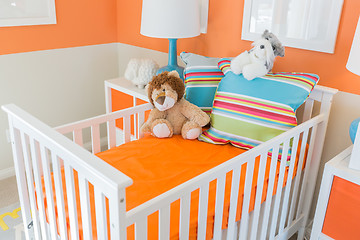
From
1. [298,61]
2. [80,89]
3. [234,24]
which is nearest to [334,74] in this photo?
[298,61]

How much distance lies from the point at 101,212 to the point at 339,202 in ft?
2.97

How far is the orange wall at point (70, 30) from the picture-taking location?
7.00ft

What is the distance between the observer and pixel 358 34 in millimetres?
1101

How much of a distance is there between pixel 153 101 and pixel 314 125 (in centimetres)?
74

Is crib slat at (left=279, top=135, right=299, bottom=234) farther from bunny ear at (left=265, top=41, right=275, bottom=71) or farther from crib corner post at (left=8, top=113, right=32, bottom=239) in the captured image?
crib corner post at (left=8, top=113, right=32, bottom=239)

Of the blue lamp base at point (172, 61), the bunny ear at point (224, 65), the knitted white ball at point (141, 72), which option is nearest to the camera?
the bunny ear at point (224, 65)

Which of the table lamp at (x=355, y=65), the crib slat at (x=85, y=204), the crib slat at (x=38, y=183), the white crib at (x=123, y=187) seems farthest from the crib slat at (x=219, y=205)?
the crib slat at (x=38, y=183)

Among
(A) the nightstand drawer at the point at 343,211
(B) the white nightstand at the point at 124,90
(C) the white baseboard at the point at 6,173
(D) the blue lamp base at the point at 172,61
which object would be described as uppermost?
(D) the blue lamp base at the point at 172,61

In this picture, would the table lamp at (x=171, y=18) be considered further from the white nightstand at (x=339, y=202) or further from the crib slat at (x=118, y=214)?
the crib slat at (x=118, y=214)

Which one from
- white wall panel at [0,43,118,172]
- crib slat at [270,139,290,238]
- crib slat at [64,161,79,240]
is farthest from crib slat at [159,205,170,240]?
white wall panel at [0,43,118,172]

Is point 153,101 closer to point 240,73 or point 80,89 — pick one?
point 240,73

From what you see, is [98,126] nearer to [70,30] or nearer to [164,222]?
[164,222]

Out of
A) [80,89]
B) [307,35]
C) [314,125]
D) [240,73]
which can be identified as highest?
[307,35]

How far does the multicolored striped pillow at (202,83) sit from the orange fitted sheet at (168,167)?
0.21 m
